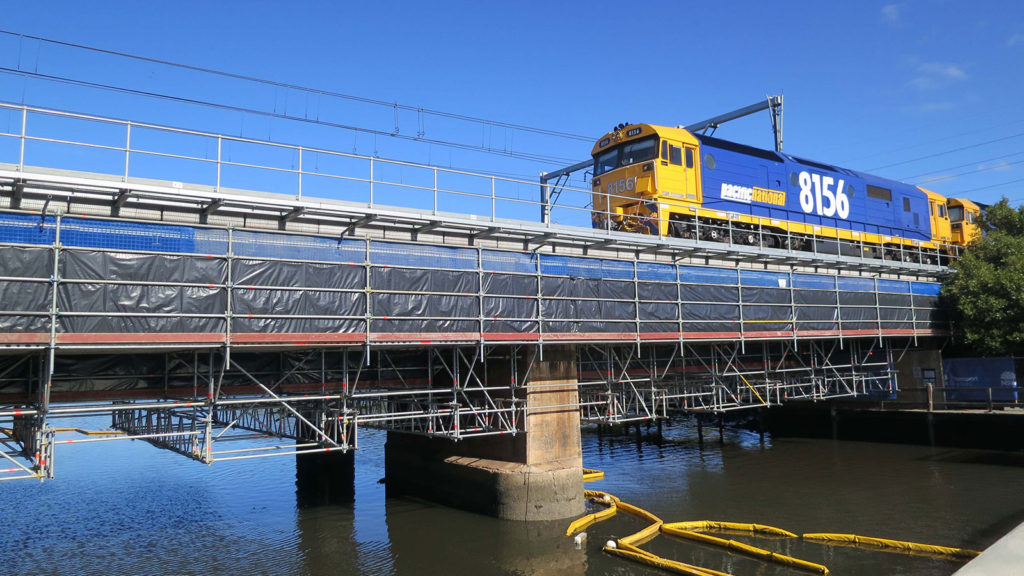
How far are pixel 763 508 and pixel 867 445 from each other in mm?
13788

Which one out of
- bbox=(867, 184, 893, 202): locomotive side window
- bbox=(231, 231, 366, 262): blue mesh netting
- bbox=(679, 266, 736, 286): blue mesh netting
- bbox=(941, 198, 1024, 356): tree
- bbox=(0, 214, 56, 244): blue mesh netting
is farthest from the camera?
bbox=(867, 184, 893, 202): locomotive side window

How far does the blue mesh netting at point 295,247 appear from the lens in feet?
44.3

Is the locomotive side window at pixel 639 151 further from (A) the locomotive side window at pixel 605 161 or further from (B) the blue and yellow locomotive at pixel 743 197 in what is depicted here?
(A) the locomotive side window at pixel 605 161

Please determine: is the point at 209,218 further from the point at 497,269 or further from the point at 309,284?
the point at 497,269

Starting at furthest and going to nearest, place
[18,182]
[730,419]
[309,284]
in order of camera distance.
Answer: [730,419]
[309,284]
[18,182]

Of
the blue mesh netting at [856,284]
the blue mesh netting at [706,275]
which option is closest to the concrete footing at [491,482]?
the blue mesh netting at [706,275]

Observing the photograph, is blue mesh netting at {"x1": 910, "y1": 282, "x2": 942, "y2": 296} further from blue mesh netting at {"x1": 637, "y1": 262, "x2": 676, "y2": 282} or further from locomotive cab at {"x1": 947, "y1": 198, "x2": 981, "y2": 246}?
blue mesh netting at {"x1": 637, "y1": 262, "x2": 676, "y2": 282}

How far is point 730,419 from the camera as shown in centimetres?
3997

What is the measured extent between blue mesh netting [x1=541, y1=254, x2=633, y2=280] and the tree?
19.3m

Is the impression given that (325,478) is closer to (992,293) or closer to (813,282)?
(813,282)

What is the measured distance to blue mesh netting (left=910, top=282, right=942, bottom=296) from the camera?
97.7 ft

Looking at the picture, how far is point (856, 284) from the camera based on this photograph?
26859 mm

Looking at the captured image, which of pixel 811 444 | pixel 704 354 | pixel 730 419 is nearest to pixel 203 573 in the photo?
pixel 704 354

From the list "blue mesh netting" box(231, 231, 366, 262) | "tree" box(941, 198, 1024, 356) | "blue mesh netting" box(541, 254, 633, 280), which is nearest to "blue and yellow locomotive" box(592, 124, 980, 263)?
"blue mesh netting" box(541, 254, 633, 280)
